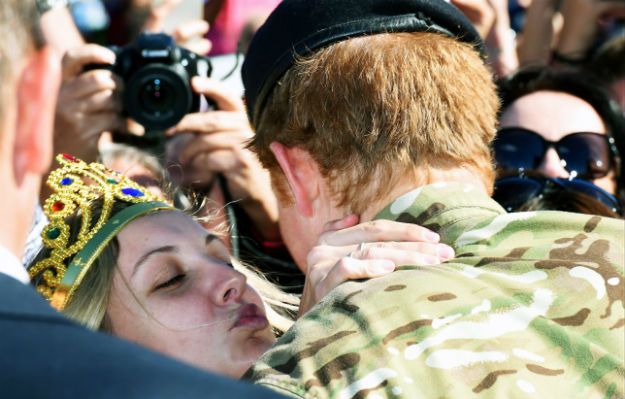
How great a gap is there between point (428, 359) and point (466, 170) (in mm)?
554

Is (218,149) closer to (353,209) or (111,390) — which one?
(353,209)

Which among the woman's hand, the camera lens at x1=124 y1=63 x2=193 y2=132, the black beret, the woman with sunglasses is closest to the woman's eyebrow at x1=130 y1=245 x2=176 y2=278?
the black beret

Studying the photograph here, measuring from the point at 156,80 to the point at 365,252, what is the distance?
1413mm

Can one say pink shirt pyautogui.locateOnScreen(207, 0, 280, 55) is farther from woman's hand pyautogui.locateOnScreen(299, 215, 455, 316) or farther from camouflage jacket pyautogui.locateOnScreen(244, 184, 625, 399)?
camouflage jacket pyautogui.locateOnScreen(244, 184, 625, 399)

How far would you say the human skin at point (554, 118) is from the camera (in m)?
3.30

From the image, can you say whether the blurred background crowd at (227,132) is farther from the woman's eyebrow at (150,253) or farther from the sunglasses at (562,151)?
the woman's eyebrow at (150,253)

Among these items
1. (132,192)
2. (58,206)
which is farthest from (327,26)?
(58,206)

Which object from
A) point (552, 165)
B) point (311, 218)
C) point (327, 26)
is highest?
point (327, 26)

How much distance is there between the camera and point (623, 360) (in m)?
1.73

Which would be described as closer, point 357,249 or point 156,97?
point 357,249

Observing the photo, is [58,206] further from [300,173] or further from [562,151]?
[562,151]

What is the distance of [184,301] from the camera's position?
7.86 feet

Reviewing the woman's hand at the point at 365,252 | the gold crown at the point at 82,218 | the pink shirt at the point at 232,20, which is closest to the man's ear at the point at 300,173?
the woman's hand at the point at 365,252

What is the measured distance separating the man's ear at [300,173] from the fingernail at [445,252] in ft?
1.28
